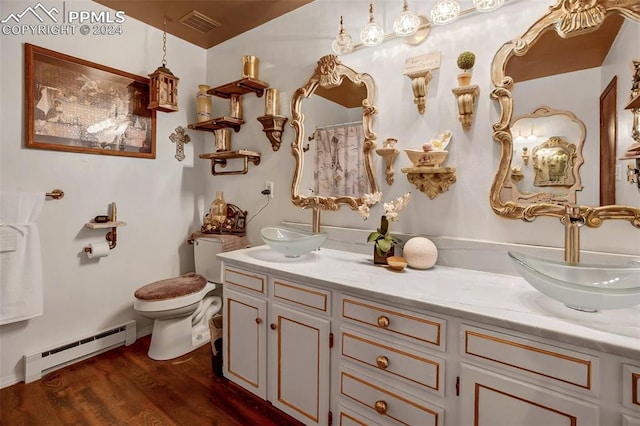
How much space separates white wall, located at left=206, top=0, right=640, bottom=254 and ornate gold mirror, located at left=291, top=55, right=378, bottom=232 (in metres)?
0.07

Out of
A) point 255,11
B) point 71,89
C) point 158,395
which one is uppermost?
point 255,11

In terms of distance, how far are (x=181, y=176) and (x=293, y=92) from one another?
1.25 metres

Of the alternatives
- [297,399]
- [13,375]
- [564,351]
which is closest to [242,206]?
[297,399]

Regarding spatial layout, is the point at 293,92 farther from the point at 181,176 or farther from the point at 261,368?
the point at 261,368

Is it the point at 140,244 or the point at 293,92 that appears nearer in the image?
the point at 293,92

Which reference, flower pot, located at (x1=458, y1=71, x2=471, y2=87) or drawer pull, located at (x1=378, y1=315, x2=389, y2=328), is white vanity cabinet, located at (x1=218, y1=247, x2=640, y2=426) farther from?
flower pot, located at (x1=458, y1=71, x2=471, y2=87)

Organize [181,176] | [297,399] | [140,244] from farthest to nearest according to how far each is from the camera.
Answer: [181,176] < [140,244] < [297,399]

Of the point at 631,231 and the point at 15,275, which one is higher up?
the point at 631,231

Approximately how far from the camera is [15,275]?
1.78 metres

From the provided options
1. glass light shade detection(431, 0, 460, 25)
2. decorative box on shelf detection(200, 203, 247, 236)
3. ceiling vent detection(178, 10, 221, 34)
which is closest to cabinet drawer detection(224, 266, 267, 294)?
decorative box on shelf detection(200, 203, 247, 236)

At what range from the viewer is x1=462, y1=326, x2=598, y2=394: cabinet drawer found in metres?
0.83

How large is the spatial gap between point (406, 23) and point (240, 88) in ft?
4.39

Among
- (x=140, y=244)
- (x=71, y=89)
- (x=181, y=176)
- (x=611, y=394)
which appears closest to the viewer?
(x=611, y=394)

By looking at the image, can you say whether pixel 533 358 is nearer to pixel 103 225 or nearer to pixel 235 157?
pixel 235 157
